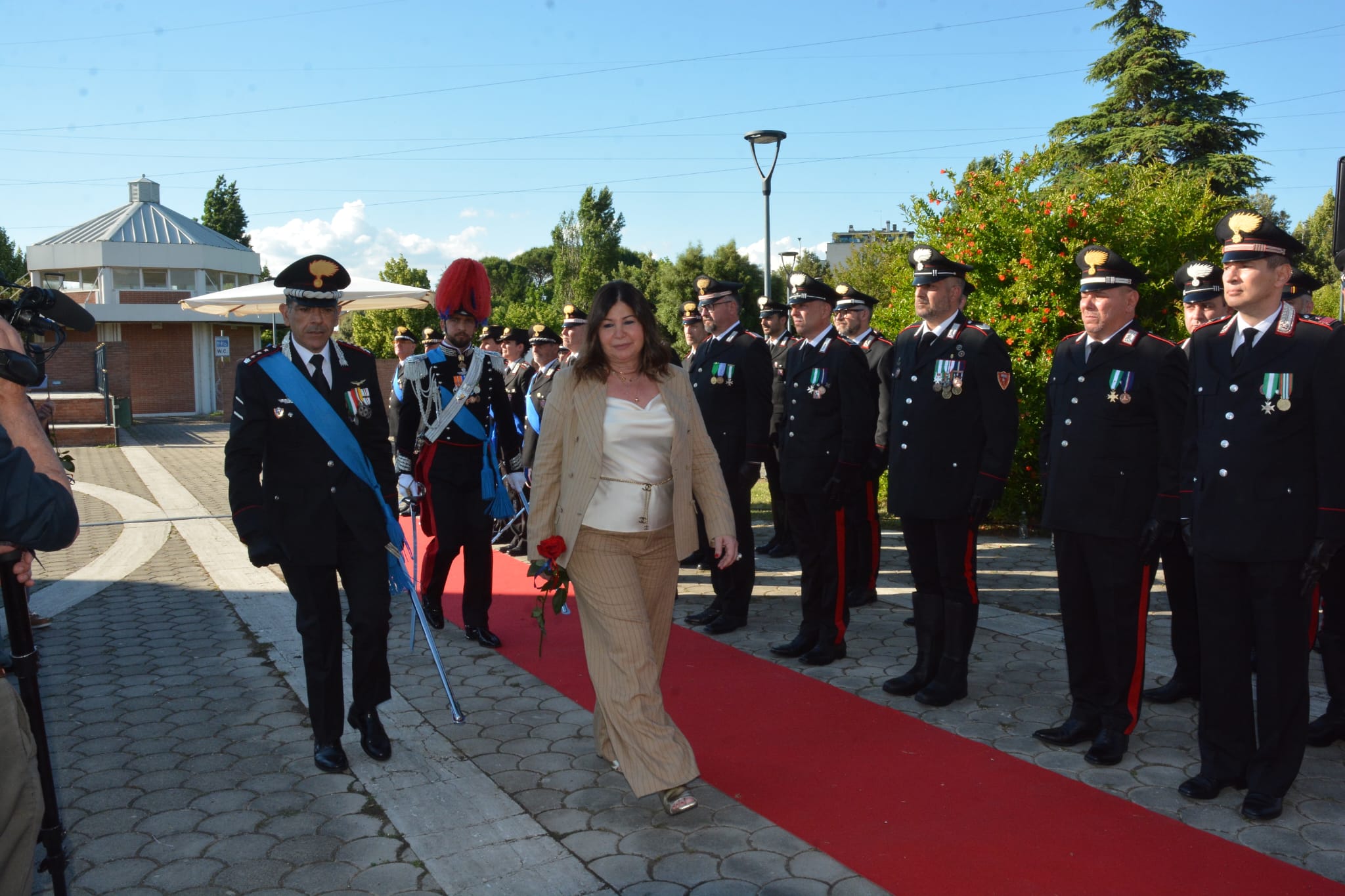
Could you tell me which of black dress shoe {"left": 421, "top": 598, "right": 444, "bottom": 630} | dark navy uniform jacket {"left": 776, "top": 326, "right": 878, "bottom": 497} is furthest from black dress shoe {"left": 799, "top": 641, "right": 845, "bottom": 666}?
black dress shoe {"left": 421, "top": 598, "right": 444, "bottom": 630}

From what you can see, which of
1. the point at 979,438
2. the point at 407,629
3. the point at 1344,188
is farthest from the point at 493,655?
the point at 1344,188

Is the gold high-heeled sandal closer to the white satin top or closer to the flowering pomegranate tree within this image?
the white satin top

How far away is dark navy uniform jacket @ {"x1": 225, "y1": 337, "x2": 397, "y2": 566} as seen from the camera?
4.34 m

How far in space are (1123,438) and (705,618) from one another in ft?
10.6

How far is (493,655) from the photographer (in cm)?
629

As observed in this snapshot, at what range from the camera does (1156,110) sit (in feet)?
102

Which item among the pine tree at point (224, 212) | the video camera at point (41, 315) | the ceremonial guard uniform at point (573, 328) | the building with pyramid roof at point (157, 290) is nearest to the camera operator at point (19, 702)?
the video camera at point (41, 315)

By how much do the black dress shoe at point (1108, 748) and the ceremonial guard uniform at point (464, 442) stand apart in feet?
11.7

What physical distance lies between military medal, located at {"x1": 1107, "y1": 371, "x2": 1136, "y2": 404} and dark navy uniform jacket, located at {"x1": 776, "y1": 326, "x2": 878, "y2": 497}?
1574 mm

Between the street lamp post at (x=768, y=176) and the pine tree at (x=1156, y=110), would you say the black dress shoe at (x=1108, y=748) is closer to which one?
the street lamp post at (x=768, y=176)

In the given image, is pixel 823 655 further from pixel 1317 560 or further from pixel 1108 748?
pixel 1317 560

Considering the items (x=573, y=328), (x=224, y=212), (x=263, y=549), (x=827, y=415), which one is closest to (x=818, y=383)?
(x=827, y=415)

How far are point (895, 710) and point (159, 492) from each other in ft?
43.5

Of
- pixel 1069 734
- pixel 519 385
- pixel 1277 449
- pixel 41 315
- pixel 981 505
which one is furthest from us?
pixel 519 385
